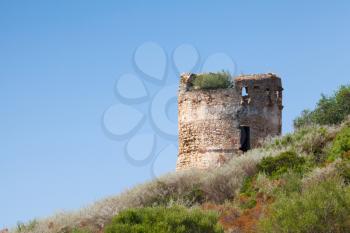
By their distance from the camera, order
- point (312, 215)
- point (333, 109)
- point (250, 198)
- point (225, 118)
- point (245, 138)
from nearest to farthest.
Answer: point (312, 215) < point (250, 198) < point (225, 118) < point (245, 138) < point (333, 109)

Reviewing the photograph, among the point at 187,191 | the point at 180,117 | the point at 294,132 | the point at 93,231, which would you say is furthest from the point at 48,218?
the point at 294,132

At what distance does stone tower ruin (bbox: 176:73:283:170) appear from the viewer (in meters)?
32.2

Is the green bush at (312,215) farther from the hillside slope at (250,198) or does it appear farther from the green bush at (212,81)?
the green bush at (212,81)

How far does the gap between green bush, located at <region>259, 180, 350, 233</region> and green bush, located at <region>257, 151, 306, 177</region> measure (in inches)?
303

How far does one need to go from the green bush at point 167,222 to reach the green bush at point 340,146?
8.18 m

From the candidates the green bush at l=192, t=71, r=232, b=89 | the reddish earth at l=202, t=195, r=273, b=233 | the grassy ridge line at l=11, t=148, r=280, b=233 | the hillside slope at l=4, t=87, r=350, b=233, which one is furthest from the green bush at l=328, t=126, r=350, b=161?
the green bush at l=192, t=71, r=232, b=89

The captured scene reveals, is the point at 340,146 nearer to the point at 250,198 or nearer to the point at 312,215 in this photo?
the point at 250,198

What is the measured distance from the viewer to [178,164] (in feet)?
108

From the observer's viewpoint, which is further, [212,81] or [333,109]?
[333,109]

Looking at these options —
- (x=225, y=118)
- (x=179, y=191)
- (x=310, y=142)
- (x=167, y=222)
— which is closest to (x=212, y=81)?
(x=225, y=118)

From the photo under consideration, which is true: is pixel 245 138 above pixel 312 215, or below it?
above

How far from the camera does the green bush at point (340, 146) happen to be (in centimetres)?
2845

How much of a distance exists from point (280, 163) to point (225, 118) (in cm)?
431

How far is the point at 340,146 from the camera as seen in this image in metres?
28.8
